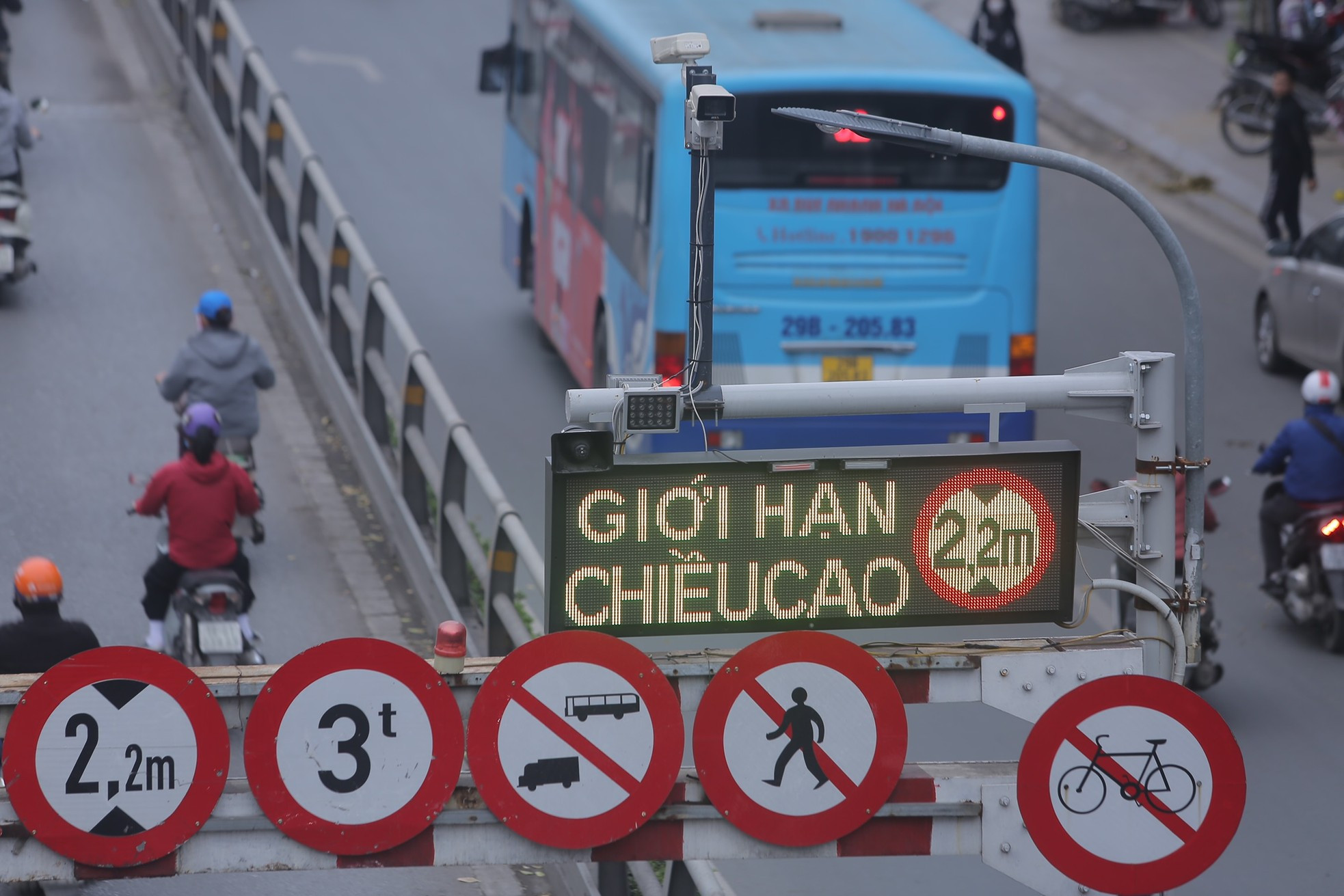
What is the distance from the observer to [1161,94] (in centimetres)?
2695

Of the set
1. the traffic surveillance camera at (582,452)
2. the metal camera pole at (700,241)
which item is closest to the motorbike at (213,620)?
the metal camera pole at (700,241)

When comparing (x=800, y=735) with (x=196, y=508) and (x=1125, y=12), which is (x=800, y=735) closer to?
(x=196, y=508)

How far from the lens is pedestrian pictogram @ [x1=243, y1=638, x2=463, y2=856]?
5.74 meters

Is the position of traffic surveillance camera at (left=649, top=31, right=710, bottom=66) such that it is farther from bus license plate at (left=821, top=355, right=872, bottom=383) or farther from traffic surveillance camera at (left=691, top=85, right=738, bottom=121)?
bus license plate at (left=821, top=355, right=872, bottom=383)

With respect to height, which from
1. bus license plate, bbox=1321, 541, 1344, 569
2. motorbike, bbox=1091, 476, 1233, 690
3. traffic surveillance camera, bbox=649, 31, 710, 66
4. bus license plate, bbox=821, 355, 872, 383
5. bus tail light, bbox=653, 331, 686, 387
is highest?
traffic surveillance camera, bbox=649, 31, 710, 66

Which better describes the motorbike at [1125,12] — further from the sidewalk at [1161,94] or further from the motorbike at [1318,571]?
the motorbike at [1318,571]

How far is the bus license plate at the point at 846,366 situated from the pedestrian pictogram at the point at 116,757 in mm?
8203

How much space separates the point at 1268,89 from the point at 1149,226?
19573mm

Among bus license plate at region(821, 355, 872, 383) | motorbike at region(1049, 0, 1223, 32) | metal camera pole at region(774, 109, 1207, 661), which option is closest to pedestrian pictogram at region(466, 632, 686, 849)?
metal camera pole at region(774, 109, 1207, 661)

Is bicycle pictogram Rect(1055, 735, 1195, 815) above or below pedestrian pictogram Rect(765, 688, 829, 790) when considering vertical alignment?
below

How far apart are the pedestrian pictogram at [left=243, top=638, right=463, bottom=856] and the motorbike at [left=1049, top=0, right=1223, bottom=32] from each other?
84.2ft

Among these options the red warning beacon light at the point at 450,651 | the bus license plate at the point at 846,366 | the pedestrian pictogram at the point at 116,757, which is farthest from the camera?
the bus license plate at the point at 846,366

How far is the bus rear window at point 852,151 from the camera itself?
12.9 meters

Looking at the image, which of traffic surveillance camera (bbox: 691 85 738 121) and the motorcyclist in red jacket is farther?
the motorcyclist in red jacket
